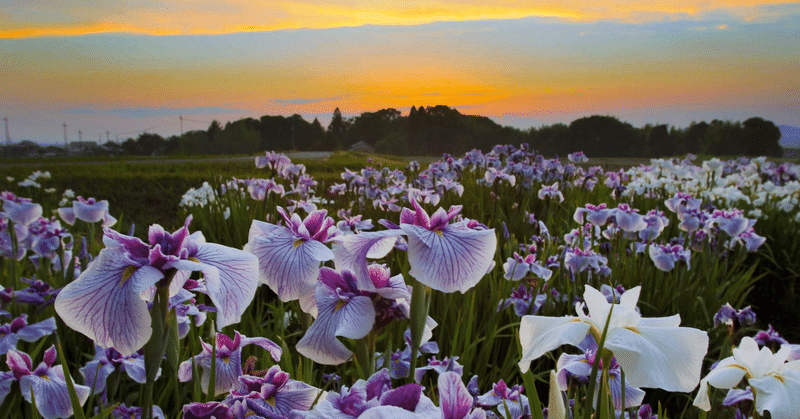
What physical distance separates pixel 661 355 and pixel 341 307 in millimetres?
544

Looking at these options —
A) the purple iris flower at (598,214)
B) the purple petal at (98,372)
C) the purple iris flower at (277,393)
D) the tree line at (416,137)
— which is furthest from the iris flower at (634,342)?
the tree line at (416,137)

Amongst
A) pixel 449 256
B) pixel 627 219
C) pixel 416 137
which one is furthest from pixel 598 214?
pixel 416 137

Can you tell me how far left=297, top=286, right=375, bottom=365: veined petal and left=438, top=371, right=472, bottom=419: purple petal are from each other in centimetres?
29

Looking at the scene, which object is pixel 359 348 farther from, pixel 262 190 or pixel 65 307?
pixel 262 190

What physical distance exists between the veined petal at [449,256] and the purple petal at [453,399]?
22cm

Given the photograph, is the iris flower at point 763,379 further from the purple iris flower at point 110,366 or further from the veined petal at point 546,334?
the purple iris flower at point 110,366

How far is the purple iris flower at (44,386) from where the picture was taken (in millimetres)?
1250

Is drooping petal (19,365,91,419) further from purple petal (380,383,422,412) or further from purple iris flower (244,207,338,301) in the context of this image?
purple petal (380,383,422,412)

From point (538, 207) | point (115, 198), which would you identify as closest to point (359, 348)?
point (538, 207)

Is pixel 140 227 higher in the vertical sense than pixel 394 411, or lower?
lower

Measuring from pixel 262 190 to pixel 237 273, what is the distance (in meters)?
4.40

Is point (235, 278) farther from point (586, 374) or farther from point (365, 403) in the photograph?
point (586, 374)

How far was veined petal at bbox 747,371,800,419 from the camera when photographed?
36.0 inches

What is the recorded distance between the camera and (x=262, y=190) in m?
5.14
